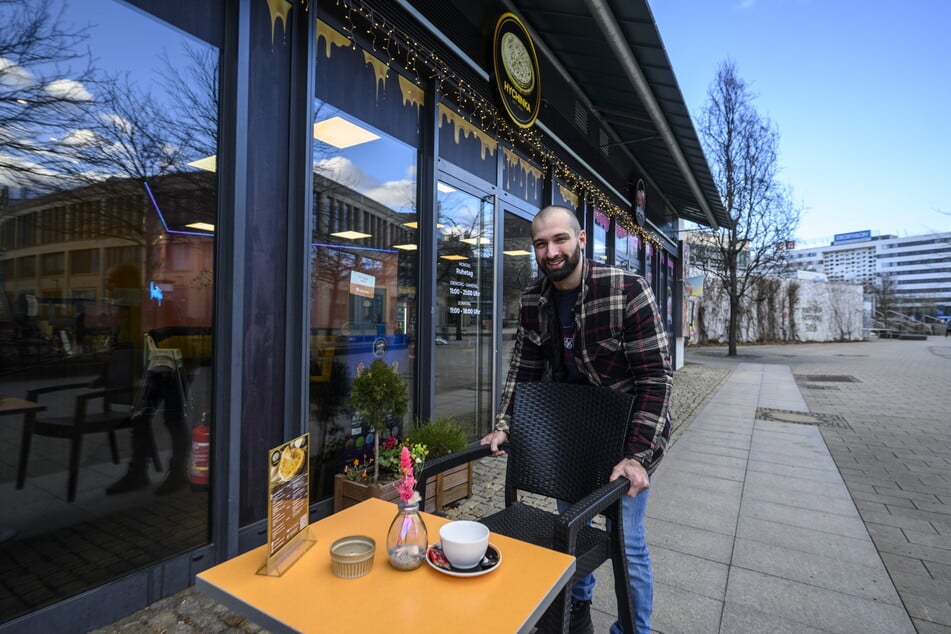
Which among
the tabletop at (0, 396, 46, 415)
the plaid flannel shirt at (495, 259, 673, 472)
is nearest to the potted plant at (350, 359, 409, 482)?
the plaid flannel shirt at (495, 259, 673, 472)

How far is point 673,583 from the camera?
2486 millimetres

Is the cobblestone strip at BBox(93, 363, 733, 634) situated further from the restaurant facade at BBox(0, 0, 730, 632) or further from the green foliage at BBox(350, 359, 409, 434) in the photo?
the green foliage at BBox(350, 359, 409, 434)

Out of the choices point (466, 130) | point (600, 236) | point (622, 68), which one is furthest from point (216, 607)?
point (600, 236)

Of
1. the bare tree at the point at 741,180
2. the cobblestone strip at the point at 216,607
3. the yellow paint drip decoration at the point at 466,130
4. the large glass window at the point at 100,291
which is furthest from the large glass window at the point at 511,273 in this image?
the bare tree at the point at 741,180

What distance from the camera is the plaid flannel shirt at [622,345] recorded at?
1.77 metres

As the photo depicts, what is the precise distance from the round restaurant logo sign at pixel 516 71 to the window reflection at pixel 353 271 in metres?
1.28

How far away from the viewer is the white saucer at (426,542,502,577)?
118 centimetres

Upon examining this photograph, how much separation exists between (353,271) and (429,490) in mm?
1577

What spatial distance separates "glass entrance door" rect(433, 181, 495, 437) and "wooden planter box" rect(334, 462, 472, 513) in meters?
0.81

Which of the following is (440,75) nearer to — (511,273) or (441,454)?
(511,273)

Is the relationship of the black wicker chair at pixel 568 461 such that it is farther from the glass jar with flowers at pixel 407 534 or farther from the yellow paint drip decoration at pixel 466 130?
the yellow paint drip decoration at pixel 466 130

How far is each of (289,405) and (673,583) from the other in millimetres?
2235

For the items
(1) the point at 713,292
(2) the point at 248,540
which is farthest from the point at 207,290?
(1) the point at 713,292

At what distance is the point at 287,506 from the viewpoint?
1.23 meters
